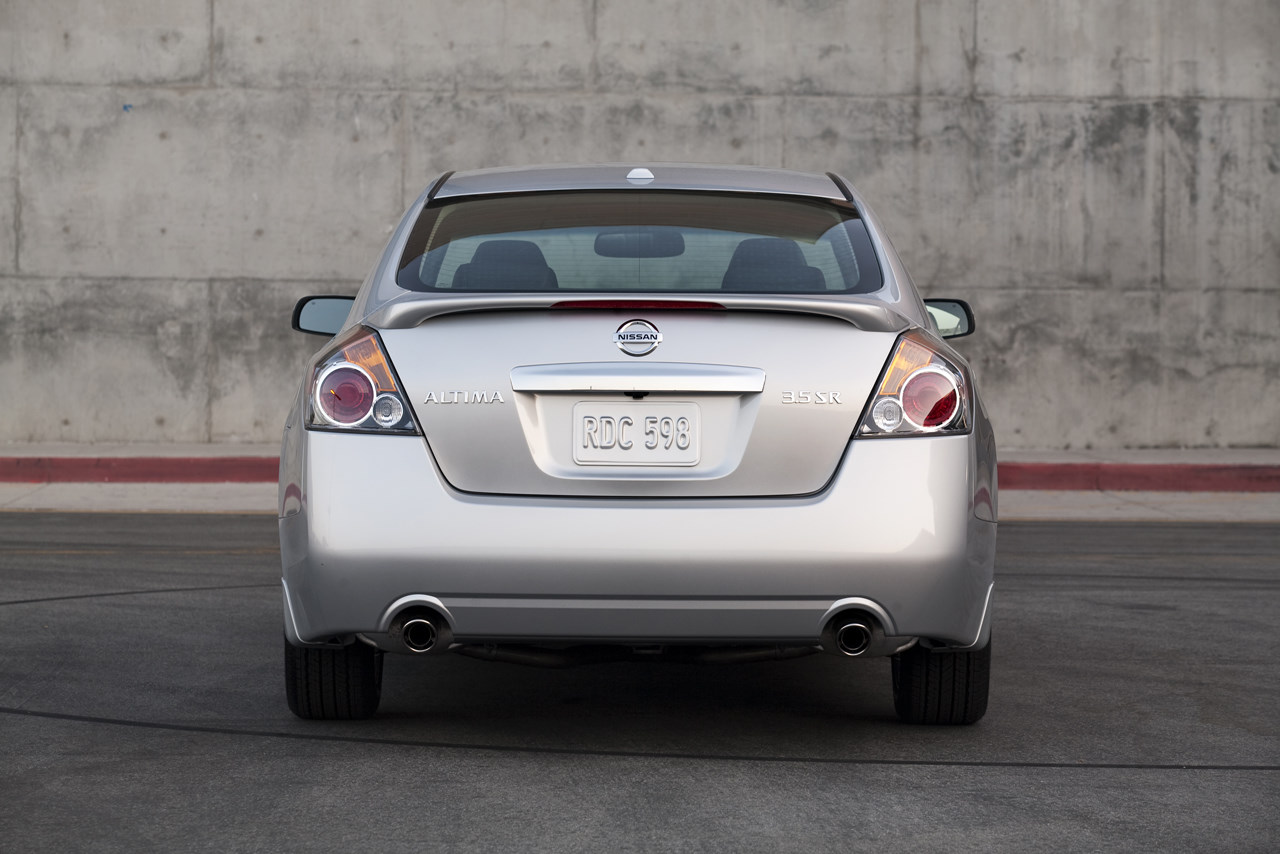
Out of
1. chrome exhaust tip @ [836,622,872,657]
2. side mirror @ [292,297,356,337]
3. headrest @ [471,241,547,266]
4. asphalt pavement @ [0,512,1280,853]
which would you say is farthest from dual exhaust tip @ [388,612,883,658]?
side mirror @ [292,297,356,337]

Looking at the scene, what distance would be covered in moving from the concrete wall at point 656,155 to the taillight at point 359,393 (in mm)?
10468

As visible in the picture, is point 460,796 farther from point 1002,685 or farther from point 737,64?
point 737,64

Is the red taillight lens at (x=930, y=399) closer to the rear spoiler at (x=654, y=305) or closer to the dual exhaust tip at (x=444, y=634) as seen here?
the rear spoiler at (x=654, y=305)

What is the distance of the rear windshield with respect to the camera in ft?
14.2

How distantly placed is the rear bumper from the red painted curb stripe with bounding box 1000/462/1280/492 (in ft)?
29.6

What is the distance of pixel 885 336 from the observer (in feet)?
13.1

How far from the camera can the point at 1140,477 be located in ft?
41.9

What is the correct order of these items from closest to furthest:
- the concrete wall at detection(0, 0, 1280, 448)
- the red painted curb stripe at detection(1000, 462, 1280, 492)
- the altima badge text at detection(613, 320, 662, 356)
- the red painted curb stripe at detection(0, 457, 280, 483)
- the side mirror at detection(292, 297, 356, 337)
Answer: the altima badge text at detection(613, 320, 662, 356)
the side mirror at detection(292, 297, 356, 337)
the red painted curb stripe at detection(0, 457, 280, 483)
the red painted curb stripe at detection(1000, 462, 1280, 492)
the concrete wall at detection(0, 0, 1280, 448)

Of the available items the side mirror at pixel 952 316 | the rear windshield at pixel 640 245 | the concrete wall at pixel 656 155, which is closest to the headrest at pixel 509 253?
the rear windshield at pixel 640 245

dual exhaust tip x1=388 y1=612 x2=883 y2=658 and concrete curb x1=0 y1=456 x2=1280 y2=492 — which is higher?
dual exhaust tip x1=388 y1=612 x2=883 y2=658

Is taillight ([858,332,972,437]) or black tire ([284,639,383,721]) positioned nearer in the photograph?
taillight ([858,332,972,437])

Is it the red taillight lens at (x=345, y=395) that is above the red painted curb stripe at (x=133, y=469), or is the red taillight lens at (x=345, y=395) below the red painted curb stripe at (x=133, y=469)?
above

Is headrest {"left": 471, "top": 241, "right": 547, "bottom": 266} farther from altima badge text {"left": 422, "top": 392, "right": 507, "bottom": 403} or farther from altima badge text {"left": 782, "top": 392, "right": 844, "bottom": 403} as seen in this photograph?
altima badge text {"left": 782, "top": 392, "right": 844, "bottom": 403}

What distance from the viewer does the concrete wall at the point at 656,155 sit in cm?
1429
